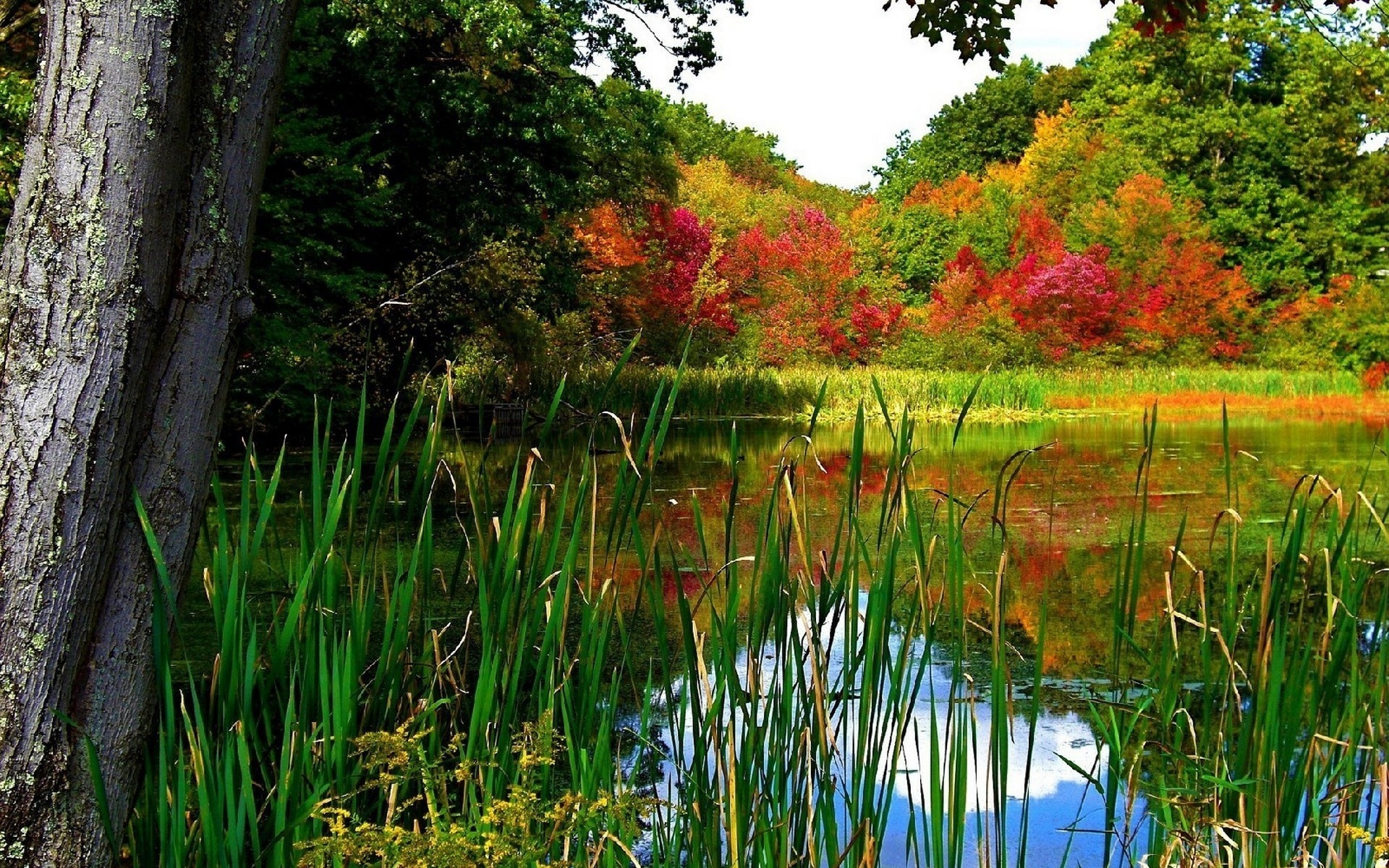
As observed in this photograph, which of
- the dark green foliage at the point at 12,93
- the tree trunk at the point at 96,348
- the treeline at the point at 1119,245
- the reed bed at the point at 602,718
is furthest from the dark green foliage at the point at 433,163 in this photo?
the tree trunk at the point at 96,348

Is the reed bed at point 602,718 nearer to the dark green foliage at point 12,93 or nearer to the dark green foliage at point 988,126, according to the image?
the dark green foliage at point 12,93

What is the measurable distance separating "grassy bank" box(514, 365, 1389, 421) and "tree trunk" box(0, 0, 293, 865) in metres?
12.3

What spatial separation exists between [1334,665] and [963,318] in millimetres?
19986

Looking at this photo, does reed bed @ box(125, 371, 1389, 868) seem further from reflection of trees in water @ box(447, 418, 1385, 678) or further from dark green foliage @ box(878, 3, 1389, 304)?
dark green foliage @ box(878, 3, 1389, 304)

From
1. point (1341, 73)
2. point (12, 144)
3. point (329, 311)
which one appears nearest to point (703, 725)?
point (12, 144)

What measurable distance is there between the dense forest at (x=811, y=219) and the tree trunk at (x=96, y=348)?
4.86 meters

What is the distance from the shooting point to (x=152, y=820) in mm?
1804

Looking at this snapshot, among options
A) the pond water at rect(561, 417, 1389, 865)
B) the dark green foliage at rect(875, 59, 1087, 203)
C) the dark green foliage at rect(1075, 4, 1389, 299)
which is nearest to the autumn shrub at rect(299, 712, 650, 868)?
the pond water at rect(561, 417, 1389, 865)

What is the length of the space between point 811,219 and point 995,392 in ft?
26.2

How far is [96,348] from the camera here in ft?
5.01

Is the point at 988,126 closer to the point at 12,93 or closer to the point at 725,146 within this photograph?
the point at 725,146

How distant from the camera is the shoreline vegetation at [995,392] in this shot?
15664 millimetres

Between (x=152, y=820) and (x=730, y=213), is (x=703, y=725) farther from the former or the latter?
(x=730, y=213)

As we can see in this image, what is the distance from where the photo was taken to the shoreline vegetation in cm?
1566
